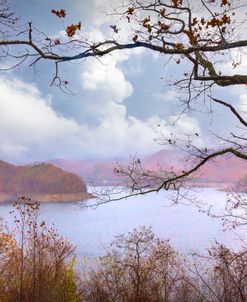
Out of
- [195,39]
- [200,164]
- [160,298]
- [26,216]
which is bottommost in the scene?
[160,298]

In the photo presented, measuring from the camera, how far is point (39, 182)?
395ft

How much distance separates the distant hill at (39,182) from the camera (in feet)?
380

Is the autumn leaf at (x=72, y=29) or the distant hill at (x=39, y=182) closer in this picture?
the autumn leaf at (x=72, y=29)

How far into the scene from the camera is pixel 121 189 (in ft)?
17.9

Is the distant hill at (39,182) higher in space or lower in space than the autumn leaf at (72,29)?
higher

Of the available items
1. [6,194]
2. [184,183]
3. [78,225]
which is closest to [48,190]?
[6,194]

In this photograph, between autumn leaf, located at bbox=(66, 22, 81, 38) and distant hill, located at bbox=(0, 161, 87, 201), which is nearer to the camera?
autumn leaf, located at bbox=(66, 22, 81, 38)

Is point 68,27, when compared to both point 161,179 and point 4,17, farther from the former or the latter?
point 161,179

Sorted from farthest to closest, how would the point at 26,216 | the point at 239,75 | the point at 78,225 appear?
the point at 78,225 → the point at 26,216 → the point at 239,75

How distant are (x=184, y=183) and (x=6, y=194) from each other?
121m

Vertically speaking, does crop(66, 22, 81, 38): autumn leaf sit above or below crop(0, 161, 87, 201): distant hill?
below

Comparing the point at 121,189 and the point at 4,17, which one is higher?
the point at 4,17

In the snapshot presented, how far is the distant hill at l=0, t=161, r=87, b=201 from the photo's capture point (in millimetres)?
115750

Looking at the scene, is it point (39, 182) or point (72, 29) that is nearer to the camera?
point (72, 29)
